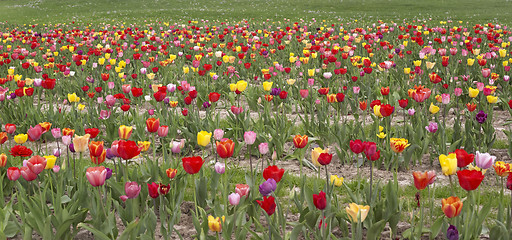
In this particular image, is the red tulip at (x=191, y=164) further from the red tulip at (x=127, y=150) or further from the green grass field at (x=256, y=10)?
the green grass field at (x=256, y=10)

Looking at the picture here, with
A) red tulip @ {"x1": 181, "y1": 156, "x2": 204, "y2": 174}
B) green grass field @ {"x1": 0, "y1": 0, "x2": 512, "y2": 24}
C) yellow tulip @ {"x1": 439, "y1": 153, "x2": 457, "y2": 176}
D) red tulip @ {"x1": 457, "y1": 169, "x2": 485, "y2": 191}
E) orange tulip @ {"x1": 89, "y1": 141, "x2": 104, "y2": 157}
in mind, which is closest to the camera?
red tulip @ {"x1": 457, "y1": 169, "x2": 485, "y2": 191}

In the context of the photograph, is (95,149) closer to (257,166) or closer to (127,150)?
(127,150)

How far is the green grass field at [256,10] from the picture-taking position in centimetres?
2204

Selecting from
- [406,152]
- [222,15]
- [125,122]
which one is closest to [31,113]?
[125,122]

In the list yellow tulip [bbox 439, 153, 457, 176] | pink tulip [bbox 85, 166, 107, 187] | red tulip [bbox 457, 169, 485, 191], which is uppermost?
red tulip [bbox 457, 169, 485, 191]

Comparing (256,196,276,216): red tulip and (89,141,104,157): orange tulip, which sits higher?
(89,141,104,157): orange tulip

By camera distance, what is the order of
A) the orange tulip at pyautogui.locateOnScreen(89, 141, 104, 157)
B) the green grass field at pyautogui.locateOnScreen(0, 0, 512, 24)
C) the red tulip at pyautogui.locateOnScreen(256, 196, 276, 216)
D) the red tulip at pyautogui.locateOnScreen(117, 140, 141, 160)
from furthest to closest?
the green grass field at pyautogui.locateOnScreen(0, 0, 512, 24), the orange tulip at pyautogui.locateOnScreen(89, 141, 104, 157), the red tulip at pyautogui.locateOnScreen(117, 140, 141, 160), the red tulip at pyautogui.locateOnScreen(256, 196, 276, 216)

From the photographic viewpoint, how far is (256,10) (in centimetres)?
2527

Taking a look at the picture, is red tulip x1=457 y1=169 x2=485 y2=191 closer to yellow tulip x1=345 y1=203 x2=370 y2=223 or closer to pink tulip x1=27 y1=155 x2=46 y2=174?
yellow tulip x1=345 y1=203 x2=370 y2=223

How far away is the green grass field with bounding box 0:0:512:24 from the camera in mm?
22038

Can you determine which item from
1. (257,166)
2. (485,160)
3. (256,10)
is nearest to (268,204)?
(485,160)

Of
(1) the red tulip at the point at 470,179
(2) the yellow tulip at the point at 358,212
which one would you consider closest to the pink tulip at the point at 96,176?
(2) the yellow tulip at the point at 358,212

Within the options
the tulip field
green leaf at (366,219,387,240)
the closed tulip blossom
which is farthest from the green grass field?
green leaf at (366,219,387,240)

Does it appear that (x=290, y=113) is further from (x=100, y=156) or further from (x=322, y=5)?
(x=322, y=5)
